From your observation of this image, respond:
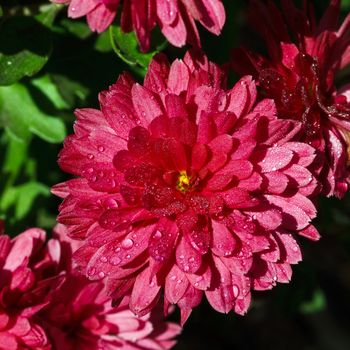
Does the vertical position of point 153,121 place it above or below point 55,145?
above

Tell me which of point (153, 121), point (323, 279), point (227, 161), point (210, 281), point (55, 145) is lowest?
point (323, 279)

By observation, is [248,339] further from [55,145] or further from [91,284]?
[91,284]

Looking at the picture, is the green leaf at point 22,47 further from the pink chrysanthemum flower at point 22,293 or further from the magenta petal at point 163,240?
the magenta petal at point 163,240

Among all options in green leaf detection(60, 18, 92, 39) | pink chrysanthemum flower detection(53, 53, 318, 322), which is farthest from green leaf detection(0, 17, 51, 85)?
pink chrysanthemum flower detection(53, 53, 318, 322)

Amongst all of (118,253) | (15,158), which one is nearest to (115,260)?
(118,253)

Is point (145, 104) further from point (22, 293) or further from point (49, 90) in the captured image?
point (49, 90)

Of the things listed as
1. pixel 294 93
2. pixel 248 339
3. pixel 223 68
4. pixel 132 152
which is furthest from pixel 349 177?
pixel 248 339
